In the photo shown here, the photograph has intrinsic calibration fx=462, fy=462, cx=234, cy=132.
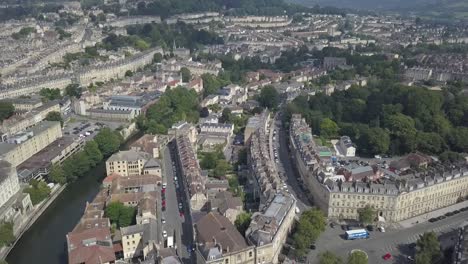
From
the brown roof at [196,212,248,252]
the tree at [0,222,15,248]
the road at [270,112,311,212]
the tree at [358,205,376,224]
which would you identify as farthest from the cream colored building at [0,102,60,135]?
the tree at [358,205,376,224]

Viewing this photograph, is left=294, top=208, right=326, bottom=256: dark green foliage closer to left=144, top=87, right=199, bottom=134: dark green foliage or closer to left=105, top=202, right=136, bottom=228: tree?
left=105, top=202, right=136, bottom=228: tree

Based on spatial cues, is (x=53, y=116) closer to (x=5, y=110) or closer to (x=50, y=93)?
(x=5, y=110)

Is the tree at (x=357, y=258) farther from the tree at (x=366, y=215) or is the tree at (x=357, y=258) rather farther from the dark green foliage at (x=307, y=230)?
the tree at (x=366, y=215)

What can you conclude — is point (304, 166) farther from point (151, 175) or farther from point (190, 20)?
point (190, 20)

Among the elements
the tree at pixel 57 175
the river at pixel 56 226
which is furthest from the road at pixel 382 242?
the tree at pixel 57 175

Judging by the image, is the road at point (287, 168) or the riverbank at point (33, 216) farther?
the road at point (287, 168)

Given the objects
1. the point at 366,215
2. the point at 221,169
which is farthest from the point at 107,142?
the point at 366,215
